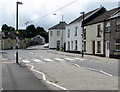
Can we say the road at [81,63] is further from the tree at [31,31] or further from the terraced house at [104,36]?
the tree at [31,31]

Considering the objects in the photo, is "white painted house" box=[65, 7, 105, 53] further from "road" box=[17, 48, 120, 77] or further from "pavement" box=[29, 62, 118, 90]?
"pavement" box=[29, 62, 118, 90]

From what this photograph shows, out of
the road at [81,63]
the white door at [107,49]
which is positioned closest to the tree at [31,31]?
the road at [81,63]

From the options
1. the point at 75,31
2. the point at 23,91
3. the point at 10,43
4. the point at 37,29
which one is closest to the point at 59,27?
the point at 10,43

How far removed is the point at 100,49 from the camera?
3262 centimetres

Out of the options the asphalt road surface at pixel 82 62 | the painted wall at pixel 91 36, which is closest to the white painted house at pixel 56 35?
the painted wall at pixel 91 36

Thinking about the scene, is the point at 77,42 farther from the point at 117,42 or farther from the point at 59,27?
the point at 59,27

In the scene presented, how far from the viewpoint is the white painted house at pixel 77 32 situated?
134ft

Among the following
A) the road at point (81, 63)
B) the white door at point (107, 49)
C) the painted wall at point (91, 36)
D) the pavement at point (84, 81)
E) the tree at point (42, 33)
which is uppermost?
the tree at point (42, 33)

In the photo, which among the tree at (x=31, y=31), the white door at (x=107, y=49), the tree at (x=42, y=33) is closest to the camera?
the white door at (x=107, y=49)

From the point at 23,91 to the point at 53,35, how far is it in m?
61.7

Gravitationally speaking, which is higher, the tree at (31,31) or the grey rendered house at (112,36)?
the tree at (31,31)

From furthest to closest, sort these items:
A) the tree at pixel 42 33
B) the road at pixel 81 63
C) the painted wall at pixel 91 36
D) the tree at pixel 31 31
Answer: the tree at pixel 42 33 → the tree at pixel 31 31 → the painted wall at pixel 91 36 → the road at pixel 81 63

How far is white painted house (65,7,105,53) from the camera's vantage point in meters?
40.8

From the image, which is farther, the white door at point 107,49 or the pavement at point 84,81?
the white door at point 107,49
